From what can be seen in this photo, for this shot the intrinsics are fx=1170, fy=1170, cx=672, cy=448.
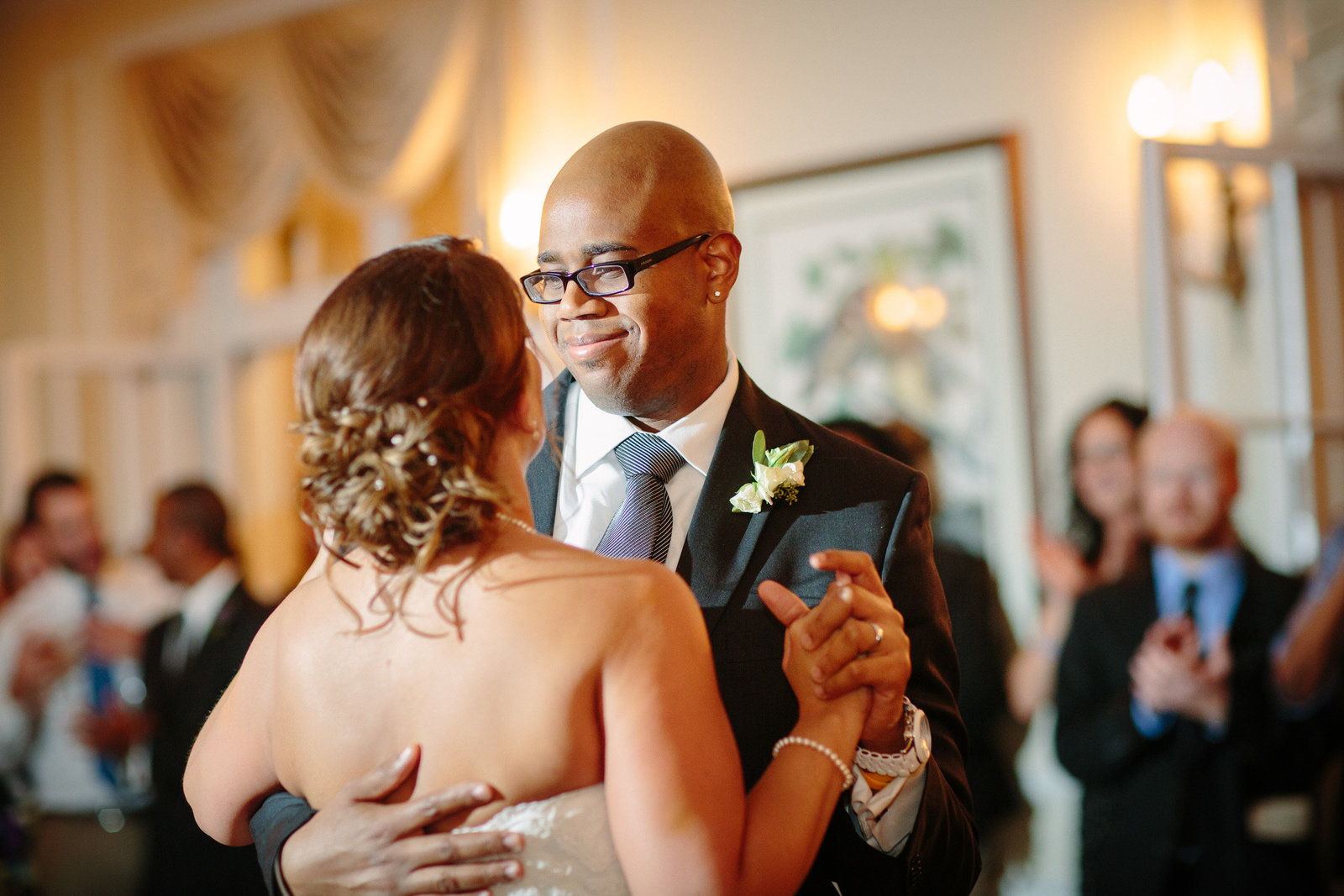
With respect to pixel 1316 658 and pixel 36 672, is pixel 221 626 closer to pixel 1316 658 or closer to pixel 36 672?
pixel 36 672

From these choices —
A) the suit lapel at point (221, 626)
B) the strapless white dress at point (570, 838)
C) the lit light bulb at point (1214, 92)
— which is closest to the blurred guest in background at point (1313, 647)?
the lit light bulb at point (1214, 92)

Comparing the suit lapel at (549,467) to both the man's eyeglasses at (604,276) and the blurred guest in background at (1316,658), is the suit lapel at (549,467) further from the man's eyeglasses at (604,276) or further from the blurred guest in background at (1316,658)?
the blurred guest in background at (1316,658)

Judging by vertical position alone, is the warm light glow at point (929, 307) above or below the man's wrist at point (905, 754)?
above

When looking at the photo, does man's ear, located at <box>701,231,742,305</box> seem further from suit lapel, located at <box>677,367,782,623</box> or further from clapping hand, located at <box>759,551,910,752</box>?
clapping hand, located at <box>759,551,910,752</box>

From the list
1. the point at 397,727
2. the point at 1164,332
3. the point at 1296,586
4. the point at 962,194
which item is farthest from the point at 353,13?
the point at 397,727

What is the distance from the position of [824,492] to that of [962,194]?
304 centimetres

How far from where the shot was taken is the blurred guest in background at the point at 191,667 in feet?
11.2

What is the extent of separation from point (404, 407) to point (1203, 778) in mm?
2364

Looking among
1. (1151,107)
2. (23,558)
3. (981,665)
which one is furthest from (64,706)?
(1151,107)

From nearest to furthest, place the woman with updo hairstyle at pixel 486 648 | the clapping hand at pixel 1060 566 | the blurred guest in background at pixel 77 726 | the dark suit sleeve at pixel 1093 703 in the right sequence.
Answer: the woman with updo hairstyle at pixel 486 648 → the dark suit sleeve at pixel 1093 703 → the clapping hand at pixel 1060 566 → the blurred guest in background at pixel 77 726

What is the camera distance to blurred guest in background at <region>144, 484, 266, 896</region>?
3404 millimetres

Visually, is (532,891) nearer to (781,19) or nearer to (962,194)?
(962,194)

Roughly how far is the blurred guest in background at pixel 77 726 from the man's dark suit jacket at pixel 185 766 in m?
0.35

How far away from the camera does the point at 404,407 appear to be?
124cm
